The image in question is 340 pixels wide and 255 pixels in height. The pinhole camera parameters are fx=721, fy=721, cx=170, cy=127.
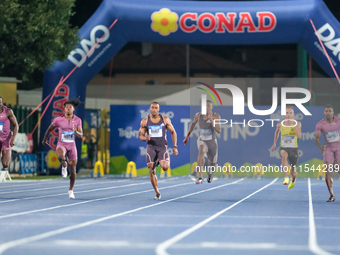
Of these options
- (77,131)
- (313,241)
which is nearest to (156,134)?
(77,131)

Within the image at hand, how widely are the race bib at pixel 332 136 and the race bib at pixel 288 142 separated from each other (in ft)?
13.9

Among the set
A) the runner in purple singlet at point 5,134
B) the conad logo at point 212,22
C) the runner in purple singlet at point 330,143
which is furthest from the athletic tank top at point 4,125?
the conad logo at point 212,22

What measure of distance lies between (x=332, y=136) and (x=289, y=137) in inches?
169

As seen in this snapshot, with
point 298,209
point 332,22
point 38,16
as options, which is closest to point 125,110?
point 38,16

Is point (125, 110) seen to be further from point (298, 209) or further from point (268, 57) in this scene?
point (268, 57)

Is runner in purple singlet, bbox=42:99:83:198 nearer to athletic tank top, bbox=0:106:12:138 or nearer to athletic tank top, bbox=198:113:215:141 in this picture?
athletic tank top, bbox=0:106:12:138

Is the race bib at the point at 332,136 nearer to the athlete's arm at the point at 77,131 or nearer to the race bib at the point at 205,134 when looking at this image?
the race bib at the point at 205,134

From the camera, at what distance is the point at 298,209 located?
550 inches

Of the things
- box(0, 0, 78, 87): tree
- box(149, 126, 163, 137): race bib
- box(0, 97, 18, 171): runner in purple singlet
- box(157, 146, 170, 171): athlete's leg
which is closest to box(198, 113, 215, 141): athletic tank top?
box(157, 146, 170, 171): athlete's leg

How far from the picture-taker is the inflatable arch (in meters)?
26.5

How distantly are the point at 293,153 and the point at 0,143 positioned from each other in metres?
7.93

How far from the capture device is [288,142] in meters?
20.0

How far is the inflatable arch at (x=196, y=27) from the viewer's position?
26.5 meters

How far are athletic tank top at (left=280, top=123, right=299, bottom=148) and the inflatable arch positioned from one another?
7496mm
